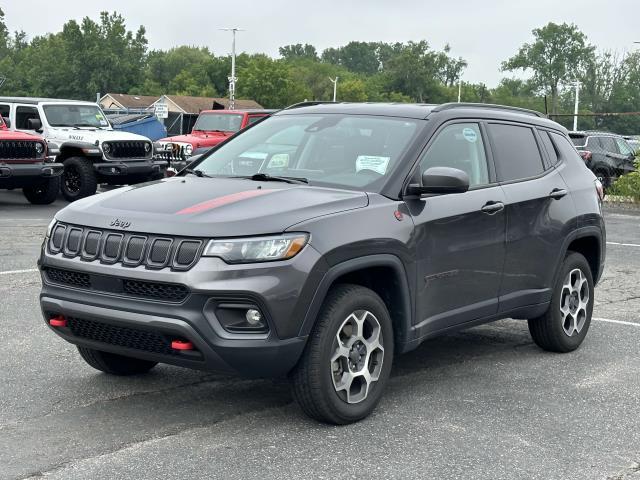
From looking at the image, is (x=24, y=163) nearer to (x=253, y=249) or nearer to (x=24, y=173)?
(x=24, y=173)

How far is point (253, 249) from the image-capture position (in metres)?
4.98

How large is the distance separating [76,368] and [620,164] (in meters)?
22.3

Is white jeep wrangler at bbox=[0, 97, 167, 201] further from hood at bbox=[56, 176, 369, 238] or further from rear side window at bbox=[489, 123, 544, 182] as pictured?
hood at bbox=[56, 176, 369, 238]

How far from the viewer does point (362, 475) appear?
467 centimetres

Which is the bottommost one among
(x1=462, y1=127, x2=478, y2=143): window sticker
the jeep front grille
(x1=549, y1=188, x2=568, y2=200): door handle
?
the jeep front grille

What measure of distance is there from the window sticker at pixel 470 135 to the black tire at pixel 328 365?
4.83ft

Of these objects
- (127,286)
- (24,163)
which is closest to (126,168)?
(24,163)

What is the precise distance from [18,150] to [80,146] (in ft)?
5.93

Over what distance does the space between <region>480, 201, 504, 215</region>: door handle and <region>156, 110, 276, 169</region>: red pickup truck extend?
15.0 m

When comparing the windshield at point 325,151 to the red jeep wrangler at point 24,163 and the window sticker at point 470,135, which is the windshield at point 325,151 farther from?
the red jeep wrangler at point 24,163

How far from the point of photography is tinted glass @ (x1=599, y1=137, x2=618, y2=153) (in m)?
27.1

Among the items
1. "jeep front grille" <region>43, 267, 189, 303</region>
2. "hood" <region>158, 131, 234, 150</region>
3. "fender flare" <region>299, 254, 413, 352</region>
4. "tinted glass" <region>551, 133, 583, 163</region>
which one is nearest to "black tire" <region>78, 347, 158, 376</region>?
"jeep front grille" <region>43, 267, 189, 303</region>

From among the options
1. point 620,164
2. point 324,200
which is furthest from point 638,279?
point 620,164

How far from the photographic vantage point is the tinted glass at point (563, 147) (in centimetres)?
746
